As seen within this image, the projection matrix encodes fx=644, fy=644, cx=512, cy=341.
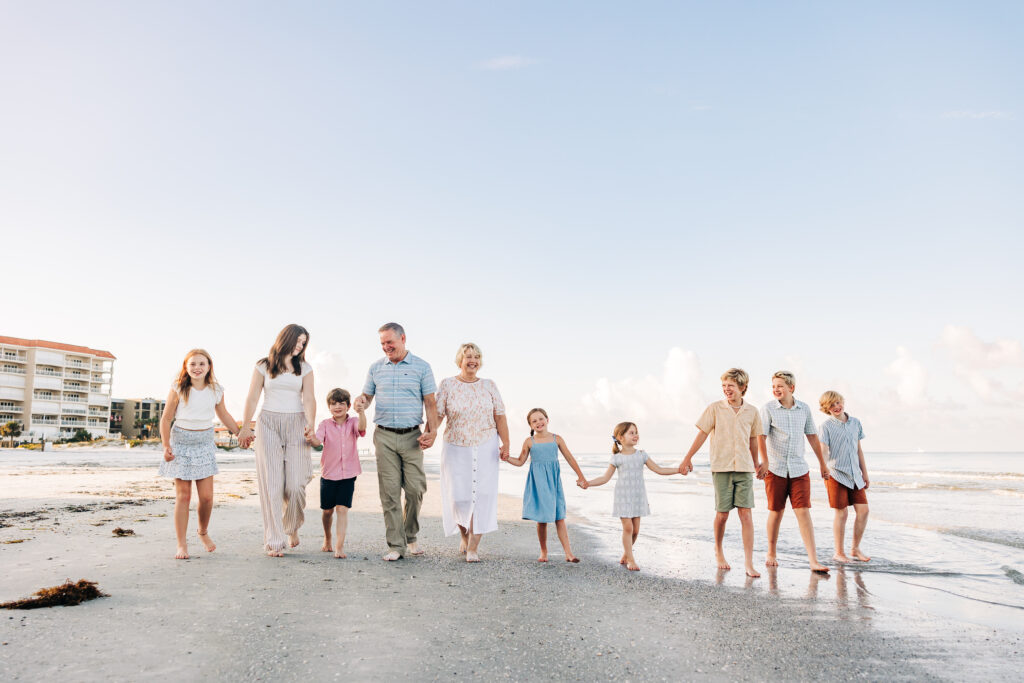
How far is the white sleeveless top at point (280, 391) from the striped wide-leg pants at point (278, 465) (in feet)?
0.23

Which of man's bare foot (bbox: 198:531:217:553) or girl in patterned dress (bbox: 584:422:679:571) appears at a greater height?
girl in patterned dress (bbox: 584:422:679:571)

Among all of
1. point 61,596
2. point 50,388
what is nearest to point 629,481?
point 61,596

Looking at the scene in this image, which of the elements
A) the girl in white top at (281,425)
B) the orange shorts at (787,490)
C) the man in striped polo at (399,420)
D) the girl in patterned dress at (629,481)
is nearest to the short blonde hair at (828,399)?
the orange shorts at (787,490)

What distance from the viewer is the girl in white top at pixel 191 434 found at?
245 inches

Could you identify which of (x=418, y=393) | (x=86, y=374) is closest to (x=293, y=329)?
(x=418, y=393)

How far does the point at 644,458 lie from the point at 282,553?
12.5 ft

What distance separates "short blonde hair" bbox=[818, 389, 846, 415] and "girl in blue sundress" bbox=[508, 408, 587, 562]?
10.3ft

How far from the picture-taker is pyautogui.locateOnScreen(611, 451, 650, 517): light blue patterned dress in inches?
260

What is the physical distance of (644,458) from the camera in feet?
22.5

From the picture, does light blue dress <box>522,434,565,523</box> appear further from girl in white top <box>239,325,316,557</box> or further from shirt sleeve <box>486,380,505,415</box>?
girl in white top <box>239,325,316,557</box>

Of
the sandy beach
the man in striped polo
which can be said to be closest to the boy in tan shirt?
the sandy beach

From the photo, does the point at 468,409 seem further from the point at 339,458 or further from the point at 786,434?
the point at 786,434

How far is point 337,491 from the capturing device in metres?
6.74

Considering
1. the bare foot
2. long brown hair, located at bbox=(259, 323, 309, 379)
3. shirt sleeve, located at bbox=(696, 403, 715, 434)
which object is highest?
long brown hair, located at bbox=(259, 323, 309, 379)
